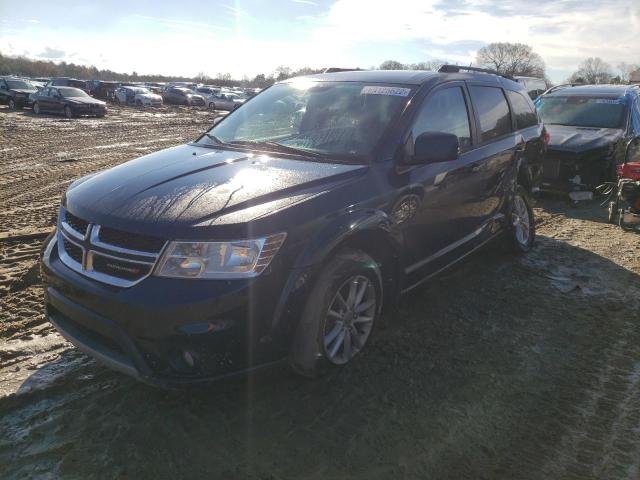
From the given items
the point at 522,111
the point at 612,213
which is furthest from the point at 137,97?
the point at 522,111

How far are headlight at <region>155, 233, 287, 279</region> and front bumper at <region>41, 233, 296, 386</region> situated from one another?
0.14 feet

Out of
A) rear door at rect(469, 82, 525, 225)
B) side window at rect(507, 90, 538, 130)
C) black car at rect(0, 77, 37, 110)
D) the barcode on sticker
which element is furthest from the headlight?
black car at rect(0, 77, 37, 110)

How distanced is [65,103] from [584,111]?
21383 millimetres

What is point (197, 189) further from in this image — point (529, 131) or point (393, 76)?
point (529, 131)

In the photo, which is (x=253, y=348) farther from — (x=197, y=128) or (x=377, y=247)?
(x=197, y=128)

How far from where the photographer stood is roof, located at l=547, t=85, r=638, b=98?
9266mm

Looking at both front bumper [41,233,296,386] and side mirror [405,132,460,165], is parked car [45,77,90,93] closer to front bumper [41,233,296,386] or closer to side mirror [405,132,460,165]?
side mirror [405,132,460,165]

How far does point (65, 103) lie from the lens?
2253 centimetres

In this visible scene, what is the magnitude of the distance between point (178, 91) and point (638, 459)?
39.4 m

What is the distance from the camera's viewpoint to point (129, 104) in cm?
3484

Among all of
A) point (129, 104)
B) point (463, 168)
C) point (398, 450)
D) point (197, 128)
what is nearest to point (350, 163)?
point (463, 168)

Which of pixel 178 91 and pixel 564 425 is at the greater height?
pixel 178 91

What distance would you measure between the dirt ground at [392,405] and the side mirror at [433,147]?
130cm

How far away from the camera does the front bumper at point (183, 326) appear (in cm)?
239
